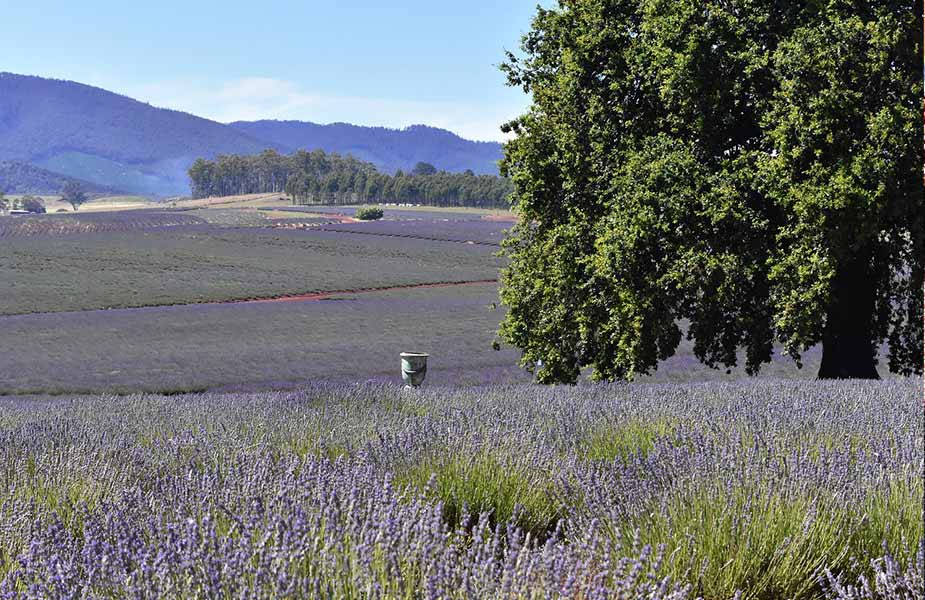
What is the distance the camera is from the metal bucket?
13812mm

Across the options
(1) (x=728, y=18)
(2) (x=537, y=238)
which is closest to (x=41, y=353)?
(2) (x=537, y=238)

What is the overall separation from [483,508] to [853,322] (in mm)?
12623

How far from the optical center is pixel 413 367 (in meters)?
14.0

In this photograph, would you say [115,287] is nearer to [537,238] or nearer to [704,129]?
[537,238]

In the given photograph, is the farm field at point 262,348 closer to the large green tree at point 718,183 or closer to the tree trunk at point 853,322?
the tree trunk at point 853,322

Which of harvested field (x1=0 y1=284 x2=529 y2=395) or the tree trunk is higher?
the tree trunk

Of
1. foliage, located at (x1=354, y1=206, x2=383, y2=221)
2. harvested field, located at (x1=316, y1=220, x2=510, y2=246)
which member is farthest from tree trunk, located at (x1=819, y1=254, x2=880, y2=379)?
foliage, located at (x1=354, y1=206, x2=383, y2=221)

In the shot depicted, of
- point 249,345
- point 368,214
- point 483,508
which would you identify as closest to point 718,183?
point 483,508

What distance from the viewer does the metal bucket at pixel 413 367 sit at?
1381 cm

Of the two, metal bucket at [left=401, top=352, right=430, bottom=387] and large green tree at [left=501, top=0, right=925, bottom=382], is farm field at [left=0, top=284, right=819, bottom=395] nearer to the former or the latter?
large green tree at [left=501, top=0, right=925, bottom=382]

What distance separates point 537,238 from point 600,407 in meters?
10.2

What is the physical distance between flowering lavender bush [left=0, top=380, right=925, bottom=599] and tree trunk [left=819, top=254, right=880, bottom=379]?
8.70 metres

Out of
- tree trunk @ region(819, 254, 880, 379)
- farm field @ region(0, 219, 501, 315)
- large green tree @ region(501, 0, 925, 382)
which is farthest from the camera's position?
farm field @ region(0, 219, 501, 315)

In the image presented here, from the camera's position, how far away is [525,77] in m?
17.8
